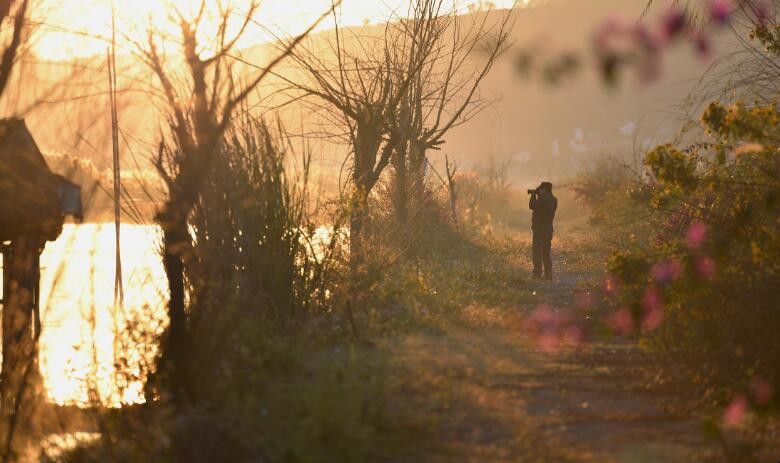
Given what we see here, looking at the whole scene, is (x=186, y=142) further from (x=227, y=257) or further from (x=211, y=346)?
(x=227, y=257)

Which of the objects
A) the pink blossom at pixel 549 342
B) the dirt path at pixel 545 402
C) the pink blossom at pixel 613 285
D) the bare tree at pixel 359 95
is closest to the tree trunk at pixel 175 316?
the dirt path at pixel 545 402

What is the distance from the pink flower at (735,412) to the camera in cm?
814

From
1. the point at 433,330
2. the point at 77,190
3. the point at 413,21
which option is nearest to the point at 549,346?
the point at 433,330

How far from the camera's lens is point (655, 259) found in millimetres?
11023

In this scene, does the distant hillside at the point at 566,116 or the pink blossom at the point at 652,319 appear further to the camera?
the distant hillside at the point at 566,116

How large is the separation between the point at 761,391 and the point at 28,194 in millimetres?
9002

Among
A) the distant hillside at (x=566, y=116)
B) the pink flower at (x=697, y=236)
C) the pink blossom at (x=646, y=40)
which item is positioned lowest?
the pink flower at (x=697, y=236)

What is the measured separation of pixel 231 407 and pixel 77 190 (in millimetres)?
6791

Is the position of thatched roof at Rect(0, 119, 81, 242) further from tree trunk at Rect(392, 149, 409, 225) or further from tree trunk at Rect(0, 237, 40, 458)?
tree trunk at Rect(392, 149, 409, 225)

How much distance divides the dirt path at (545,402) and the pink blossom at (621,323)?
262 mm

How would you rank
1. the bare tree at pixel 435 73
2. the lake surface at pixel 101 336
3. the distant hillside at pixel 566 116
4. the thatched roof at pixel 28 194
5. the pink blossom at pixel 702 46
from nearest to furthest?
the lake surface at pixel 101 336 < the pink blossom at pixel 702 46 < the thatched roof at pixel 28 194 < the bare tree at pixel 435 73 < the distant hillside at pixel 566 116

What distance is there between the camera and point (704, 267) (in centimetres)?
1015

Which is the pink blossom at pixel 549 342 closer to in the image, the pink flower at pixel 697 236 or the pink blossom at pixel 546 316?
the pink blossom at pixel 546 316

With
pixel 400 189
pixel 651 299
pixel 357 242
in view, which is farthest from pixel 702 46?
pixel 400 189
